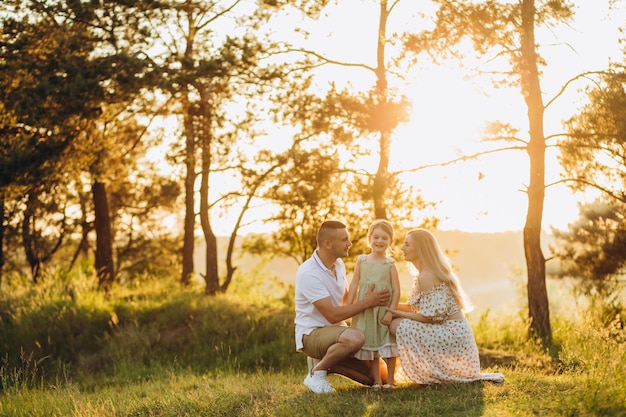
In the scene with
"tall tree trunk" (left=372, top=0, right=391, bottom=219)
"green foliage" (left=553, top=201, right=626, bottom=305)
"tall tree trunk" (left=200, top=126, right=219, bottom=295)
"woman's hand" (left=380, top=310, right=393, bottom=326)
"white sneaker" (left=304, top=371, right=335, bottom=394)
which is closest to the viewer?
"white sneaker" (left=304, top=371, right=335, bottom=394)

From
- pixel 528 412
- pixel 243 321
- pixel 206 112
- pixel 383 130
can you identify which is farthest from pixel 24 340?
pixel 528 412

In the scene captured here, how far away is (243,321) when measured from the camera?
1366 cm

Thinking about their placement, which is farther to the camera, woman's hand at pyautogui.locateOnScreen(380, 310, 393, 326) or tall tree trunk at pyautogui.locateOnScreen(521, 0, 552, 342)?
tall tree trunk at pyautogui.locateOnScreen(521, 0, 552, 342)

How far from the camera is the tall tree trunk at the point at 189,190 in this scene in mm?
17625

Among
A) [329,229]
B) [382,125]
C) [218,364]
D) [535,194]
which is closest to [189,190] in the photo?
[382,125]

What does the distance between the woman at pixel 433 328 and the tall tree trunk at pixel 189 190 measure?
10182 mm

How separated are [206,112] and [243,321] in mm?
5554

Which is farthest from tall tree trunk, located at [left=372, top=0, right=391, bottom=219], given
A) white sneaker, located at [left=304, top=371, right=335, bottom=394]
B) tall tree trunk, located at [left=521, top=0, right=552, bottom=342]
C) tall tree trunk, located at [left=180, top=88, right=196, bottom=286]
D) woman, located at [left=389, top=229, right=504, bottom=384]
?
white sneaker, located at [left=304, top=371, right=335, bottom=394]

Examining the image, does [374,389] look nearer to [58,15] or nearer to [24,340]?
[24,340]

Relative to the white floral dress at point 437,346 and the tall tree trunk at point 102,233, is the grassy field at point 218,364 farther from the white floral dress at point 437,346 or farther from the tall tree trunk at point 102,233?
the tall tree trunk at point 102,233

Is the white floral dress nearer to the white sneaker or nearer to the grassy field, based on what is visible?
the grassy field

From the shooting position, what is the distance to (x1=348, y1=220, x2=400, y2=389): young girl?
7.47 m

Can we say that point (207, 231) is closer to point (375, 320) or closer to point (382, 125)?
point (382, 125)

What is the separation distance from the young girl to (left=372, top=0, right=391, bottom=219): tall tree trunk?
22.8ft
